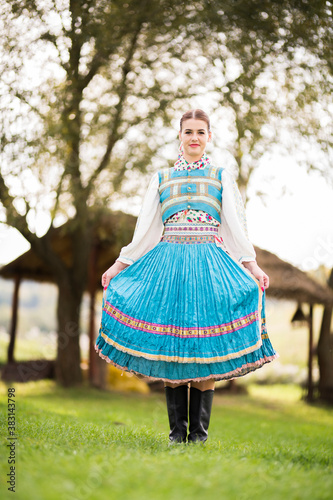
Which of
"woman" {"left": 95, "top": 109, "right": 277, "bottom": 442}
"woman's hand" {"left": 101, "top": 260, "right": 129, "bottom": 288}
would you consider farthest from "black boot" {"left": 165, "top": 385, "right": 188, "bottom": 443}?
"woman's hand" {"left": 101, "top": 260, "right": 129, "bottom": 288}

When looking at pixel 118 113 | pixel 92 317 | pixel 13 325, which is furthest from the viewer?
pixel 13 325

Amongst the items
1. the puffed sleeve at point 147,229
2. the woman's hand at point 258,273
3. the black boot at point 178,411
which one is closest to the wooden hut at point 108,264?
the puffed sleeve at point 147,229

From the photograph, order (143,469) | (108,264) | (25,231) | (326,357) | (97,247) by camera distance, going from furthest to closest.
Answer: (108,264), (97,247), (326,357), (25,231), (143,469)

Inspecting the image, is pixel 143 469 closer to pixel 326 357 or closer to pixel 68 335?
pixel 68 335

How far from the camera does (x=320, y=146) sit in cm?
847

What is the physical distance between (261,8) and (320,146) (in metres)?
2.33

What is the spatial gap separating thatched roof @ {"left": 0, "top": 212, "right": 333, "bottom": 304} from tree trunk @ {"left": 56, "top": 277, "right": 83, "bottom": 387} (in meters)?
1.07

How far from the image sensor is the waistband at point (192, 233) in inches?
130

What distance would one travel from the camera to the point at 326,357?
11.4m

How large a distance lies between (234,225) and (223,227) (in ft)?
0.47

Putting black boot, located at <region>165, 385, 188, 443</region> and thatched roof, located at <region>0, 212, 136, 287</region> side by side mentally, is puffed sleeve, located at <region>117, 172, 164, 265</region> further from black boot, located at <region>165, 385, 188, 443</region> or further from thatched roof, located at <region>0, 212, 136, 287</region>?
thatched roof, located at <region>0, 212, 136, 287</region>

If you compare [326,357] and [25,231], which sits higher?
[25,231]

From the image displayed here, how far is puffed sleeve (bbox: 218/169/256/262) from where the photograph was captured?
3.30m

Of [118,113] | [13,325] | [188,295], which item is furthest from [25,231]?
[188,295]
